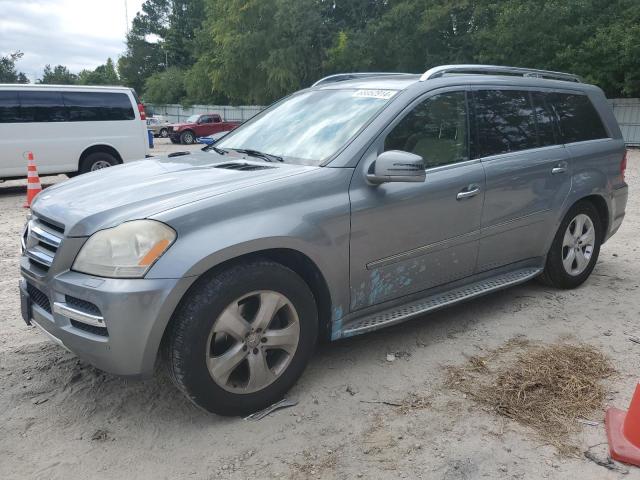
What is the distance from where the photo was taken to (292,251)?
287 centimetres

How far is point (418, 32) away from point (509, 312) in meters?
29.4

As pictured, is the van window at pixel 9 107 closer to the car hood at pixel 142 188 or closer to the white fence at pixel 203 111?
the car hood at pixel 142 188

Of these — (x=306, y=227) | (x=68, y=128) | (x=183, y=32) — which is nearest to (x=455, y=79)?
(x=306, y=227)

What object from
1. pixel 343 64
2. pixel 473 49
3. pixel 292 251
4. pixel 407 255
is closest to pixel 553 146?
pixel 407 255

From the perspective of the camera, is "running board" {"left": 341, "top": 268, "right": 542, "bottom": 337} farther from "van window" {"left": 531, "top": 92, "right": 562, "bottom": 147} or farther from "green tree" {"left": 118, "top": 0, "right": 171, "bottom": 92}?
"green tree" {"left": 118, "top": 0, "right": 171, "bottom": 92}

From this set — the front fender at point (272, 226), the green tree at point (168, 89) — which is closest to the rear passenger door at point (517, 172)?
the front fender at point (272, 226)

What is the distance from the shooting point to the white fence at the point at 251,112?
2308cm

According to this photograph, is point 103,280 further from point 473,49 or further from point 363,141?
point 473,49

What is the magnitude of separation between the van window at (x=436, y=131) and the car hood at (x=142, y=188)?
0.68 m

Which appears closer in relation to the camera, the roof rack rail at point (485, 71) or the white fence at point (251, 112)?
the roof rack rail at point (485, 71)


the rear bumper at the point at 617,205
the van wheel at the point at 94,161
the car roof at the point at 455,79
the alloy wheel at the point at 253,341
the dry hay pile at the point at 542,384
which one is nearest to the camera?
the alloy wheel at the point at 253,341

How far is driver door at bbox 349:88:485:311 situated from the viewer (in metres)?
3.11

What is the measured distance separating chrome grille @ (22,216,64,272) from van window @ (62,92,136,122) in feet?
28.2

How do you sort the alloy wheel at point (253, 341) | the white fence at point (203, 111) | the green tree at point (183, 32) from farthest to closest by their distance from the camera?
the green tree at point (183, 32)
the white fence at point (203, 111)
the alloy wheel at point (253, 341)
